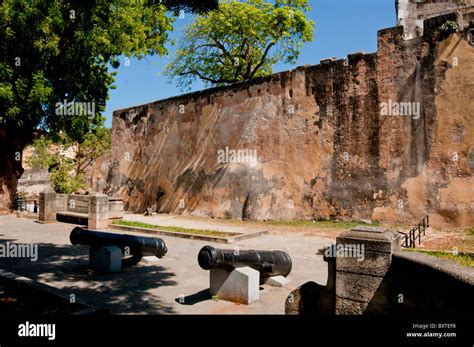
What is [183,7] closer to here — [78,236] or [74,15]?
[78,236]

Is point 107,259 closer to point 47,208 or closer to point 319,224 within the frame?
point 319,224

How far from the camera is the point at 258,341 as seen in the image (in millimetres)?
3443

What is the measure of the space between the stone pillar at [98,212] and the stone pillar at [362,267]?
→ 36.0 ft

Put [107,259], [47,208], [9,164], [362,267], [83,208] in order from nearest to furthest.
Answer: [362,267] < [107,259] < [47,208] < [83,208] < [9,164]

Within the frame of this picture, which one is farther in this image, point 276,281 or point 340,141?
point 340,141

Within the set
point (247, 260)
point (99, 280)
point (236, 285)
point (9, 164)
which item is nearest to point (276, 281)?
point (247, 260)

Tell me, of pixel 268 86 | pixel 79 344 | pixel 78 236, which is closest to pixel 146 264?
pixel 78 236

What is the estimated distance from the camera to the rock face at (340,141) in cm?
1174

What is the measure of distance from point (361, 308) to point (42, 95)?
11.5m

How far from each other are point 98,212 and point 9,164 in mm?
5236

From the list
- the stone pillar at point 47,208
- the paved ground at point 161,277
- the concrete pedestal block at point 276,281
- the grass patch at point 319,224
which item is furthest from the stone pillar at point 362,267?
the stone pillar at point 47,208

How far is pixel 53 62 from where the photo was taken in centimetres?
1319

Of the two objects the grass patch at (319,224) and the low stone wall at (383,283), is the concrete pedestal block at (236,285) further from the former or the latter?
the grass patch at (319,224)

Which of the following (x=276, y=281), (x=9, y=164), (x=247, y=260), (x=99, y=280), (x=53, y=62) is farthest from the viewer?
(x=9, y=164)
